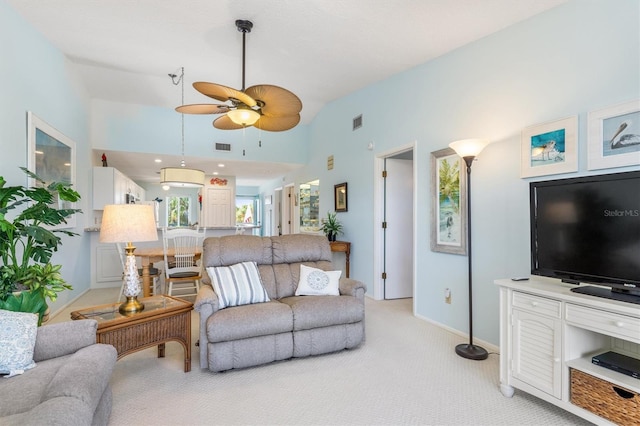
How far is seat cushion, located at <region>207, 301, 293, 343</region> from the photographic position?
8.04 feet

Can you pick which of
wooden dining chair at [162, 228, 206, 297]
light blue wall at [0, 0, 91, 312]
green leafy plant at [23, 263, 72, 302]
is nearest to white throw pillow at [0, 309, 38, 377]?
green leafy plant at [23, 263, 72, 302]

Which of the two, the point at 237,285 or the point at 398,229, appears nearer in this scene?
the point at 237,285

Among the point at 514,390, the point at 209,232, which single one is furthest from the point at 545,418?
the point at 209,232

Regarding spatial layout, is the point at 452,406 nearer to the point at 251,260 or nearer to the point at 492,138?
the point at 251,260

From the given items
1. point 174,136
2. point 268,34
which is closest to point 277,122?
point 268,34

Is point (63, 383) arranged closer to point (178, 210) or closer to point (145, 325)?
point (145, 325)

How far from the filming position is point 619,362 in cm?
183

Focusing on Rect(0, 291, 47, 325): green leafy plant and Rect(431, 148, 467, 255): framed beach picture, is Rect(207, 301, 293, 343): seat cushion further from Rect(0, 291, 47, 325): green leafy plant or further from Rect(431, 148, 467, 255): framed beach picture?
Rect(431, 148, 467, 255): framed beach picture

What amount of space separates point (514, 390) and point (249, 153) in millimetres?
5689

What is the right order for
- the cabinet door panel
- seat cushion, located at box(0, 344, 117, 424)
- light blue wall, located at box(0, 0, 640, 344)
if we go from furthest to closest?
light blue wall, located at box(0, 0, 640, 344) < the cabinet door panel < seat cushion, located at box(0, 344, 117, 424)

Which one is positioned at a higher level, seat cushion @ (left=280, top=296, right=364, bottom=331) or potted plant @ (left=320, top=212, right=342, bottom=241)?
potted plant @ (left=320, top=212, right=342, bottom=241)

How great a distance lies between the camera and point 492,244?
3.04 m

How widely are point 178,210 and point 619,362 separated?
11.0 metres

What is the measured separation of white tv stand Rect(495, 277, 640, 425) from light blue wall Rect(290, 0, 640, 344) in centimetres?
72
